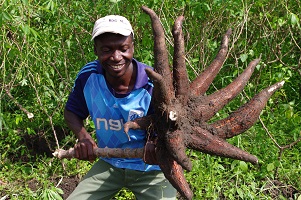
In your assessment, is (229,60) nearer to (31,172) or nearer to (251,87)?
(251,87)

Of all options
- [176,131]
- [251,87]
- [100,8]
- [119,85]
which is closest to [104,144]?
[119,85]

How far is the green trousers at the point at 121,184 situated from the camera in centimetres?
253

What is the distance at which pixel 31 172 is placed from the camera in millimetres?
3547

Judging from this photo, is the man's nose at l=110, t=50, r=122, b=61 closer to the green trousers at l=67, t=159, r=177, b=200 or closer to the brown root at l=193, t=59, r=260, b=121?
the brown root at l=193, t=59, r=260, b=121

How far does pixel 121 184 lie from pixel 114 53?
0.70 m

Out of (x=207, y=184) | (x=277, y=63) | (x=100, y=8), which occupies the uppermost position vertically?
(x=100, y=8)

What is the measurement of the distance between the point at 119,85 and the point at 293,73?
231 cm

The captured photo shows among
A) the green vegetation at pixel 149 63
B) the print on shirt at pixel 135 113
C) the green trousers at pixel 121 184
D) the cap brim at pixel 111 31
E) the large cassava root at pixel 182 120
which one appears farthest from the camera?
the green vegetation at pixel 149 63

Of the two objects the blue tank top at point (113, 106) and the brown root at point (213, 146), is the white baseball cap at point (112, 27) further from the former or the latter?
the brown root at point (213, 146)

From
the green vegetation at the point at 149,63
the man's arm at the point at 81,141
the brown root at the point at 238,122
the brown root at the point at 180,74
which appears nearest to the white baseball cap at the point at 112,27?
the brown root at the point at 180,74

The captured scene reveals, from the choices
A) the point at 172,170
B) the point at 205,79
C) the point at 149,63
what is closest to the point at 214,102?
the point at 205,79

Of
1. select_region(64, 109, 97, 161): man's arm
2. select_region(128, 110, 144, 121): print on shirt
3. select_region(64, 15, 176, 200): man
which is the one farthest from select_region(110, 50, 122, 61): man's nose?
select_region(64, 109, 97, 161): man's arm

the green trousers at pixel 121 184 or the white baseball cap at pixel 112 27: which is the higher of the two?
the white baseball cap at pixel 112 27

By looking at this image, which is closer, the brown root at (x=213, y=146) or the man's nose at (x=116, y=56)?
the brown root at (x=213, y=146)
